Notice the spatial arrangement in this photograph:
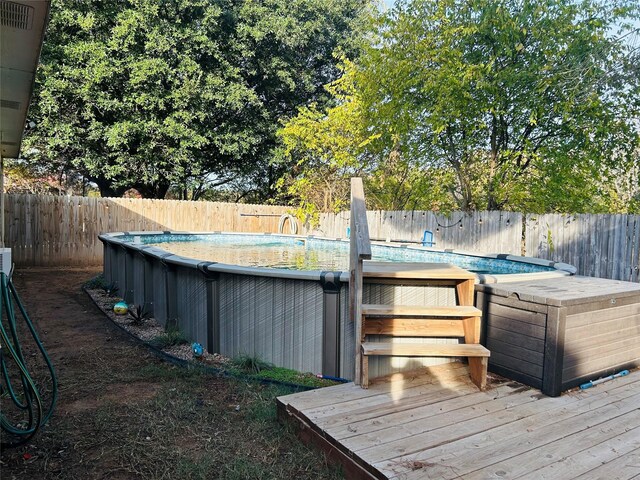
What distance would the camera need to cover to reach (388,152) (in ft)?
35.9

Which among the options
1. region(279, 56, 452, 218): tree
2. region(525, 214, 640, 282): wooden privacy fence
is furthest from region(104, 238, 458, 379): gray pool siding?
region(279, 56, 452, 218): tree

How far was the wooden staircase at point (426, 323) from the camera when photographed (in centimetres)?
237

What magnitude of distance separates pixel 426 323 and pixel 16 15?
3.02 metres

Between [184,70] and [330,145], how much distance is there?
4.61 metres

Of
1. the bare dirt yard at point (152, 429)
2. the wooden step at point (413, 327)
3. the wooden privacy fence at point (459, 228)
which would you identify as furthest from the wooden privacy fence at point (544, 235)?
the bare dirt yard at point (152, 429)

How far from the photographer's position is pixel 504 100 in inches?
320

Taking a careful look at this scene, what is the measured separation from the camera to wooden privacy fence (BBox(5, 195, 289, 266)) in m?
8.54

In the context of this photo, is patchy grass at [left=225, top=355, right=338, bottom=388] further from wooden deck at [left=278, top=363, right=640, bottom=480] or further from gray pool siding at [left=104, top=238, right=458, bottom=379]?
wooden deck at [left=278, top=363, right=640, bottom=480]

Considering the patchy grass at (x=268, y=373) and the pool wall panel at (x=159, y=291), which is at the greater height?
the pool wall panel at (x=159, y=291)

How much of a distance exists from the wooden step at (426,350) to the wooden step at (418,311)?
0.60 ft

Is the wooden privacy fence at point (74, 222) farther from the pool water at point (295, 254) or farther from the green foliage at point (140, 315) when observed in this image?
the green foliage at point (140, 315)

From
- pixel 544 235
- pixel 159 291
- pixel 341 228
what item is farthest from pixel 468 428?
pixel 341 228

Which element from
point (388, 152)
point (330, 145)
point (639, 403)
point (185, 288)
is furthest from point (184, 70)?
point (639, 403)

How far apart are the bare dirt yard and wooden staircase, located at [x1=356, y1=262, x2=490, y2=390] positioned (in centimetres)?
66
